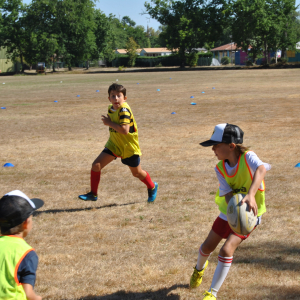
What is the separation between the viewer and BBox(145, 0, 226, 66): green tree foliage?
63.0m

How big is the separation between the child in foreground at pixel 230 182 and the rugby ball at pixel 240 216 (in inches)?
1.9

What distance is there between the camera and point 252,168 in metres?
3.07

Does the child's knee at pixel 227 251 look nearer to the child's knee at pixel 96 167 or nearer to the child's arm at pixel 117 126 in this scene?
the child's arm at pixel 117 126

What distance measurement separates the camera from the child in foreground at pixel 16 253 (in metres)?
2.15

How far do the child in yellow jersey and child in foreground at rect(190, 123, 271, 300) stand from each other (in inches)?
92.6

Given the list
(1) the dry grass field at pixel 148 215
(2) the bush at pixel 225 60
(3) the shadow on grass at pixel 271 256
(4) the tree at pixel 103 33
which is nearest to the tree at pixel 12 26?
(4) the tree at pixel 103 33

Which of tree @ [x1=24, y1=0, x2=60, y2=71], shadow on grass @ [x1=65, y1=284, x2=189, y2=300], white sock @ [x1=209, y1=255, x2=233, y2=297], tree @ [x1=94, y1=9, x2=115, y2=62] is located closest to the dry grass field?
shadow on grass @ [x1=65, y1=284, x2=189, y2=300]

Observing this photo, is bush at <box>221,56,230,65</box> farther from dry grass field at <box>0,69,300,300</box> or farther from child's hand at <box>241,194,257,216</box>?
child's hand at <box>241,194,257,216</box>

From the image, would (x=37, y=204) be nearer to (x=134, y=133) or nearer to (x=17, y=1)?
(x=134, y=133)

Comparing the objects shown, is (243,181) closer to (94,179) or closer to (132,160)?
(132,160)

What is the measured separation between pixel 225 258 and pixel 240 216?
37cm

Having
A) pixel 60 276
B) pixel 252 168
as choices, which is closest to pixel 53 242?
pixel 60 276

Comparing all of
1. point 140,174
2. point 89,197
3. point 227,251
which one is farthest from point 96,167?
point 227,251

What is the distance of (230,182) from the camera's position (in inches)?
128
